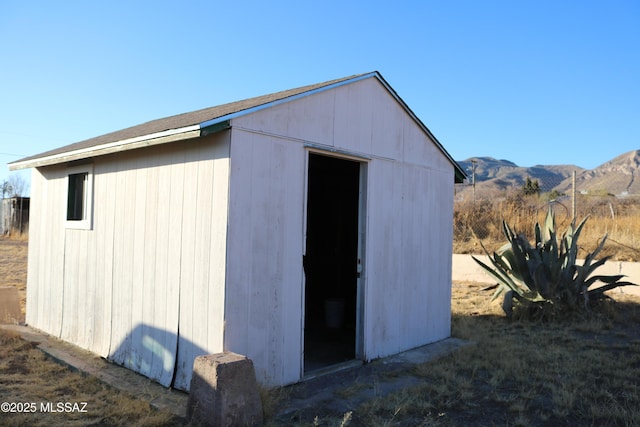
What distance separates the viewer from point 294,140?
5.00 metres

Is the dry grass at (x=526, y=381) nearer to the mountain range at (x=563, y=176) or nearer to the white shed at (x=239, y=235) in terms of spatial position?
the white shed at (x=239, y=235)

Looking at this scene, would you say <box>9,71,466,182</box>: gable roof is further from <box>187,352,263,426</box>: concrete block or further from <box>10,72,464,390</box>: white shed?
<box>187,352,263,426</box>: concrete block

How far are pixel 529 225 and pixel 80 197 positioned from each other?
37.2 ft

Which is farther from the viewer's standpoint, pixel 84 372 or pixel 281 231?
pixel 84 372

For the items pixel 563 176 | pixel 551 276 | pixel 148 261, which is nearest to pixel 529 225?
pixel 551 276

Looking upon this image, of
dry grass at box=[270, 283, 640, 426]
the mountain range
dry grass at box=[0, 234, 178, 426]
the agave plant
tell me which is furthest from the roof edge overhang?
the mountain range

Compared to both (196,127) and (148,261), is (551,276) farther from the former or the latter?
(196,127)

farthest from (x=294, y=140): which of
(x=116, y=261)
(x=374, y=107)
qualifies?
(x=116, y=261)

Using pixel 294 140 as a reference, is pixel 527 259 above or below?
below

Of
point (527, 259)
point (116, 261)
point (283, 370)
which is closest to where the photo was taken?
point (283, 370)

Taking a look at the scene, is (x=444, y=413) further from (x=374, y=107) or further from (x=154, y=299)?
(x=374, y=107)

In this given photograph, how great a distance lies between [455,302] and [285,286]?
20.4 ft

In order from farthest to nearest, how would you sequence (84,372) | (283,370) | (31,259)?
(31,259), (84,372), (283,370)

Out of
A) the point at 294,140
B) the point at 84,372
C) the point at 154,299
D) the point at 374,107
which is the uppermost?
the point at 374,107
